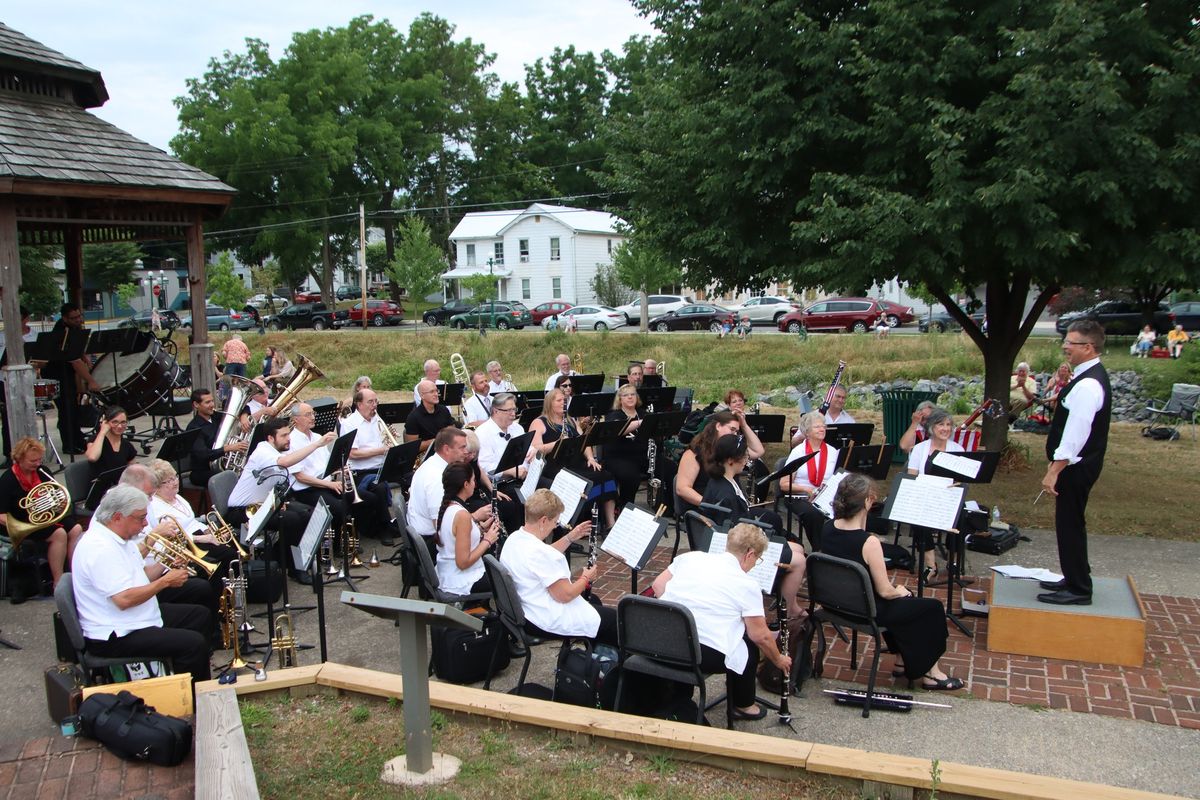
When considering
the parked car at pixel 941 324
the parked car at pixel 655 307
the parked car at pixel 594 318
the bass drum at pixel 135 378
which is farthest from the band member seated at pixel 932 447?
the parked car at pixel 594 318

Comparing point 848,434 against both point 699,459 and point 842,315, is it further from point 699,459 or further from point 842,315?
point 842,315

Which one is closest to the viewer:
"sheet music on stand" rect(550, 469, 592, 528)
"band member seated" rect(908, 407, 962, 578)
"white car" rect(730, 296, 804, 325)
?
"sheet music on stand" rect(550, 469, 592, 528)

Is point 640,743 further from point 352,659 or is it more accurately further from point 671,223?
point 671,223

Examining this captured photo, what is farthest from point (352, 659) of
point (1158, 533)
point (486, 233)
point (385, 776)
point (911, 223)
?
point (486, 233)

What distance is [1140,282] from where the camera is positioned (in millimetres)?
10031

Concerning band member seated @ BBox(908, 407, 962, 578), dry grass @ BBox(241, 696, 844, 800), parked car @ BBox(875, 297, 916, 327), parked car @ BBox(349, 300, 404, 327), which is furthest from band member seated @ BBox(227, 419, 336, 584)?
parked car @ BBox(349, 300, 404, 327)

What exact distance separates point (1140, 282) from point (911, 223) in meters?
2.69

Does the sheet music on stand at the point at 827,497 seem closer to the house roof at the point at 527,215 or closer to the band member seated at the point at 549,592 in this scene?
the band member seated at the point at 549,592

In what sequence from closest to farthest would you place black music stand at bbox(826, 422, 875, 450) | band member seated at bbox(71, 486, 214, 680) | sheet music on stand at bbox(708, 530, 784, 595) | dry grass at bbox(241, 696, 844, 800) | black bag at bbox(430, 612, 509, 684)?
dry grass at bbox(241, 696, 844, 800)
band member seated at bbox(71, 486, 214, 680)
sheet music on stand at bbox(708, 530, 784, 595)
black bag at bbox(430, 612, 509, 684)
black music stand at bbox(826, 422, 875, 450)

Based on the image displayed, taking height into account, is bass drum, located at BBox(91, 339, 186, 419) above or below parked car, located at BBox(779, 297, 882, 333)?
below

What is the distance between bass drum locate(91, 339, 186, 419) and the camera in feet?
46.8

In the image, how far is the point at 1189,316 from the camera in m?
32.2

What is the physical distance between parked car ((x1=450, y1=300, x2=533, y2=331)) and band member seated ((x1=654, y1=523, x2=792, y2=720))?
3742 centimetres

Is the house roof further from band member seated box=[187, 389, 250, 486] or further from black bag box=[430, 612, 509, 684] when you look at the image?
black bag box=[430, 612, 509, 684]
